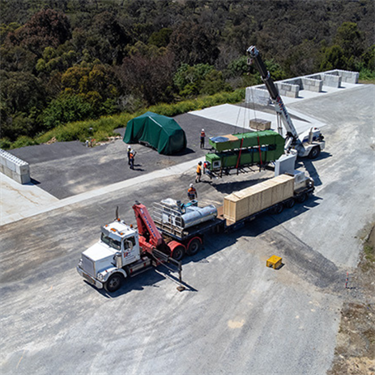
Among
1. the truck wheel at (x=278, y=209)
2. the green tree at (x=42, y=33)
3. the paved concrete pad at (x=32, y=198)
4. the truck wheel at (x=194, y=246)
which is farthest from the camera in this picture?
the green tree at (x=42, y=33)

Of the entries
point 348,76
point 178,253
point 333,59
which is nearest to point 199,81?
point 348,76

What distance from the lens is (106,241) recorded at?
18562 millimetres

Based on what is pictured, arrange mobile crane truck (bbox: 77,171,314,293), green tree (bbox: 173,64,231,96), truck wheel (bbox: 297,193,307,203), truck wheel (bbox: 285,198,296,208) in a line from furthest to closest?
1. green tree (bbox: 173,64,231,96)
2. truck wheel (bbox: 297,193,307,203)
3. truck wheel (bbox: 285,198,296,208)
4. mobile crane truck (bbox: 77,171,314,293)

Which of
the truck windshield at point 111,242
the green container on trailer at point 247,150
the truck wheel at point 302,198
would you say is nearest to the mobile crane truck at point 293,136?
the green container on trailer at point 247,150

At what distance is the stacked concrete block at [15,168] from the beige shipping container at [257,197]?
544 inches

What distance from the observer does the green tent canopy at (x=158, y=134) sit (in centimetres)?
3391

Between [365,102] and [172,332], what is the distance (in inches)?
1686

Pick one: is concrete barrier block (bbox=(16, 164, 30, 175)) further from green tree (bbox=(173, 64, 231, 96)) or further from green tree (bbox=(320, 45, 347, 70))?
green tree (bbox=(320, 45, 347, 70))

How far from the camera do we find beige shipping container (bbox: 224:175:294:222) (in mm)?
22141

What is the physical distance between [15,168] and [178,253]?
1430 centimetres

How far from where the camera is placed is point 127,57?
60.3m

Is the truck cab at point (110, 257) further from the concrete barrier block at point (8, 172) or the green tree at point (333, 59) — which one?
the green tree at point (333, 59)

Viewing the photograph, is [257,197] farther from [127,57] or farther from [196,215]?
[127,57]

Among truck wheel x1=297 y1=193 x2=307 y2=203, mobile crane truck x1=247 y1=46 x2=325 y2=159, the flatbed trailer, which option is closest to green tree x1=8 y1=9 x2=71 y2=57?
mobile crane truck x1=247 y1=46 x2=325 y2=159
